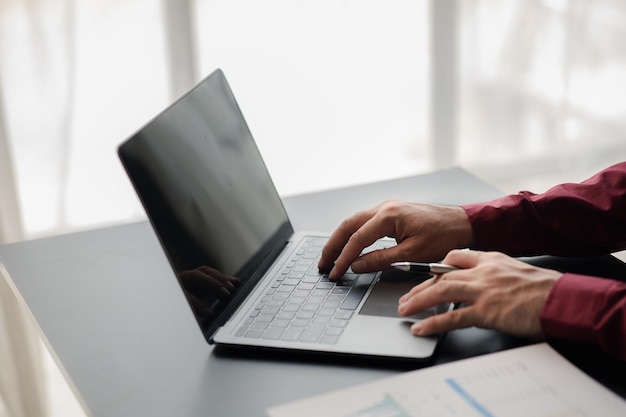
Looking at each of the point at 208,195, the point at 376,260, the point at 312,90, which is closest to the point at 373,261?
the point at 376,260

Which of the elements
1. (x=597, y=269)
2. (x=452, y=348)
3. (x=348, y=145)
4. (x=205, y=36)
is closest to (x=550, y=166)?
(x=348, y=145)

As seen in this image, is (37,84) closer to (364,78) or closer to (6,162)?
(6,162)

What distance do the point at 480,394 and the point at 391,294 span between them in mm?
253

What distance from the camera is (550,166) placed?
10.2 feet

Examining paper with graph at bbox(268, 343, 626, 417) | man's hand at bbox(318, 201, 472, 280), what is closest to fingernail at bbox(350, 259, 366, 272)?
man's hand at bbox(318, 201, 472, 280)

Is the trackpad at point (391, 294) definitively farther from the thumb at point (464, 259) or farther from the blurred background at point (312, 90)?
the blurred background at point (312, 90)

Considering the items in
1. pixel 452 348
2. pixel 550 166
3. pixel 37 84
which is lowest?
pixel 550 166

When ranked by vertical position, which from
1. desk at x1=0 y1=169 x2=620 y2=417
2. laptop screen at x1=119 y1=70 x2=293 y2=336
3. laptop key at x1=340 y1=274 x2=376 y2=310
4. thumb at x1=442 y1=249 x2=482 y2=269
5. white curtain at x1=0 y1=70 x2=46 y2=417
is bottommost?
white curtain at x1=0 y1=70 x2=46 y2=417

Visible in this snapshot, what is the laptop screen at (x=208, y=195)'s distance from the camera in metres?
1.02

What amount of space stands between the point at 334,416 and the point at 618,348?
0.33 m

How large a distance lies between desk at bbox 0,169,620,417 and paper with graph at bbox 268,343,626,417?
6 cm

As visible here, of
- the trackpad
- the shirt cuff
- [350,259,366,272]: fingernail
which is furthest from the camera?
[350,259,366,272]: fingernail

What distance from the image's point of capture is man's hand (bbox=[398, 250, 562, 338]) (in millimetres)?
978

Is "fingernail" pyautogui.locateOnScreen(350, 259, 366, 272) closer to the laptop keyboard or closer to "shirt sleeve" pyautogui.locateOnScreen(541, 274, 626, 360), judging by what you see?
the laptop keyboard
